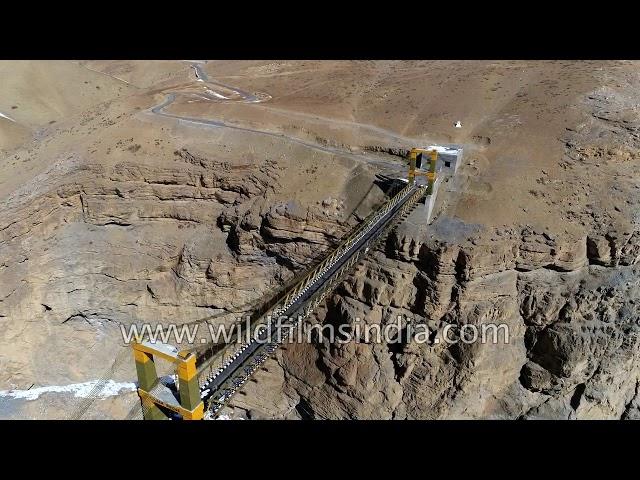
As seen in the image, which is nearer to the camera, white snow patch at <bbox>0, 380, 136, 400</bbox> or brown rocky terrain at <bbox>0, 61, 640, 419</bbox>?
brown rocky terrain at <bbox>0, 61, 640, 419</bbox>

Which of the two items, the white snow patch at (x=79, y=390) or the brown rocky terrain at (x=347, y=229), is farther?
the white snow patch at (x=79, y=390)

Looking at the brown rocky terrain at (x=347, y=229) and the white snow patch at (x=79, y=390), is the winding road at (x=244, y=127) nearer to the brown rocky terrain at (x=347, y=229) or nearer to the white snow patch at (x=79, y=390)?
the brown rocky terrain at (x=347, y=229)

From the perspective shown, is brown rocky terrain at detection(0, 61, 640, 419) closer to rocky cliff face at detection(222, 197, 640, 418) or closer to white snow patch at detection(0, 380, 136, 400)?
rocky cliff face at detection(222, 197, 640, 418)

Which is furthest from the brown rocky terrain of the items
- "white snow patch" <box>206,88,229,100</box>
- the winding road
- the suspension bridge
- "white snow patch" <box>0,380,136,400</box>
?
"white snow patch" <box>206,88,229,100</box>

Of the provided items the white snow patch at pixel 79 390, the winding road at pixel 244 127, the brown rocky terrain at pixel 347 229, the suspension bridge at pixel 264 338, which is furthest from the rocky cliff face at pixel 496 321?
the white snow patch at pixel 79 390

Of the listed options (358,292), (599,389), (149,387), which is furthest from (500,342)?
(149,387)

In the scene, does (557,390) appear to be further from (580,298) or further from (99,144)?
(99,144)
